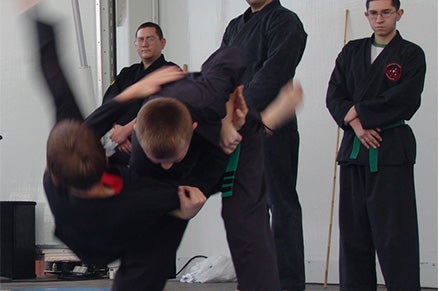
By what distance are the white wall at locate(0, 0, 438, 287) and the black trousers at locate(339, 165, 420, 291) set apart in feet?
3.03

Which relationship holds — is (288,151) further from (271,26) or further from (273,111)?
(273,111)

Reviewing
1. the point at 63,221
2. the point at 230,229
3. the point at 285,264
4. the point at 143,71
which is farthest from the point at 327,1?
the point at 63,221

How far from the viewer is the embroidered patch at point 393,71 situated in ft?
12.2

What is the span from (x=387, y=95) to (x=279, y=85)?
44 centimetres

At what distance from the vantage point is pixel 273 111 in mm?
3240

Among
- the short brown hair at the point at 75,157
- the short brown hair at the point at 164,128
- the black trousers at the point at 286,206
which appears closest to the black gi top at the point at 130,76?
the black trousers at the point at 286,206

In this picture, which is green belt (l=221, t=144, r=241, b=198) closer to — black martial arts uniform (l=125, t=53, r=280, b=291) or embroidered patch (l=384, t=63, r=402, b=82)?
black martial arts uniform (l=125, t=53, r=280, b=291)

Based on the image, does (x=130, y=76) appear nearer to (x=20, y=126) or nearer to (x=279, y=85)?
(x=279, y=85)

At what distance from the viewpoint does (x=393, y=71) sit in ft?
12.2

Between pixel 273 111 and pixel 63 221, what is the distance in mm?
956

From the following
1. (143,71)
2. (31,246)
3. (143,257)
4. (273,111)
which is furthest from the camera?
(31,246)

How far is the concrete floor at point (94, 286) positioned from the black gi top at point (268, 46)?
1.34 m

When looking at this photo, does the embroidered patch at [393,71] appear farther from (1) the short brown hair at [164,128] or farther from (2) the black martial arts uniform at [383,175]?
(1) the short brown hair at [164,128]

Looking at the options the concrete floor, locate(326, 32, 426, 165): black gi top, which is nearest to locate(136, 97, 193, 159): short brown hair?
locate(326, 32, 426, 165): black gi top
